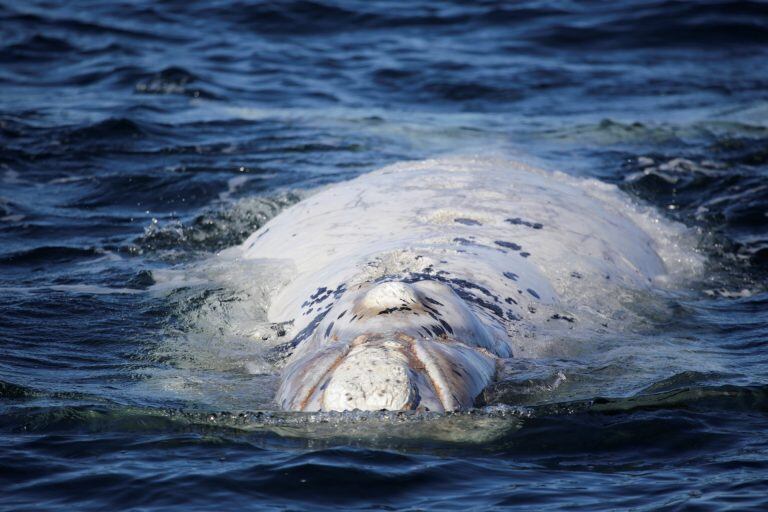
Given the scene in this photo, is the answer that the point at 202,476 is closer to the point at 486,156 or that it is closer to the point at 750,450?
the point at 750,450

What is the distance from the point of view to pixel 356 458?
5.05m

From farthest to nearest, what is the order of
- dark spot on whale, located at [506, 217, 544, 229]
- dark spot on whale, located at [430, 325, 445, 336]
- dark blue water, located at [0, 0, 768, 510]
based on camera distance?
dark spot on whale, located at [506, 217, 544, 229] < dark spot on whale, located at [430, 325, 445, 336] < dark blue water, located at [0, 0, 768, 510]

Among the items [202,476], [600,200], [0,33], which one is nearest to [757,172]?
[600,200]

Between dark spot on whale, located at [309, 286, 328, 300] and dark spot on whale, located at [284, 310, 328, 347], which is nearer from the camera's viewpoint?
dark spot on whale, located at [284, 310, 328, 347]

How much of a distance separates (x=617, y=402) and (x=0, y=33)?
601 inches

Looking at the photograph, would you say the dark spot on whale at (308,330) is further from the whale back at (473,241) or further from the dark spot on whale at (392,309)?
the dark spot on whale at (392,309)

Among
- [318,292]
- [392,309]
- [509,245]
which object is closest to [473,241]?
[509,245]

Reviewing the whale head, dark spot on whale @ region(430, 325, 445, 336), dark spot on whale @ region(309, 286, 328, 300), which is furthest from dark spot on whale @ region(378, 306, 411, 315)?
dark spot on whale @ region(309, 286, 328, 300)

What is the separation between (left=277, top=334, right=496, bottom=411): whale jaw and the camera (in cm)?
484

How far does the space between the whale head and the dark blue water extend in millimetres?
124

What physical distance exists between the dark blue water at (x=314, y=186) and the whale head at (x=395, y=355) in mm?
124

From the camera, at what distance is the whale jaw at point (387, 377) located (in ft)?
15.9

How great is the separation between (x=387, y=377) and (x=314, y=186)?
250 inches

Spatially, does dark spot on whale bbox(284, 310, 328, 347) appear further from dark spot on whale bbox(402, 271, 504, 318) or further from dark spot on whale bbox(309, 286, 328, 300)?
dark spot on whale bbox(402, 271, 504, 318)
